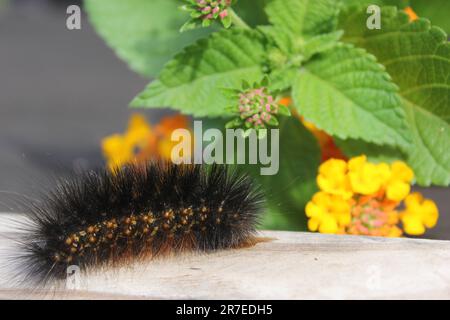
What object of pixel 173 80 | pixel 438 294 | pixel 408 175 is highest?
pixel 173 80

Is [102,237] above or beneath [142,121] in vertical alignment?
beneath

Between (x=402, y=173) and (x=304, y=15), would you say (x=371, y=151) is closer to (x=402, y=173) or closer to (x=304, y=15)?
(x=402, y=173)

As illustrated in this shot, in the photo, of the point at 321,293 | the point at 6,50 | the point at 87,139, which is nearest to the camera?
the point at 321,293

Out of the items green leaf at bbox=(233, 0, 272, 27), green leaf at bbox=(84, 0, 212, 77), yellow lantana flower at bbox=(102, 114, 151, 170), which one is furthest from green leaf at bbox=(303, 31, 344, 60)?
yellow lantana flower at bbox=(102, 114, 151, 170)

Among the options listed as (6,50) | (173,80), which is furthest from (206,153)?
(6,50)

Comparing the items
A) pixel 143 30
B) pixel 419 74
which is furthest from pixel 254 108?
pixel 143 30

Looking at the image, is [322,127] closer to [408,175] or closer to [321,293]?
[408,175]

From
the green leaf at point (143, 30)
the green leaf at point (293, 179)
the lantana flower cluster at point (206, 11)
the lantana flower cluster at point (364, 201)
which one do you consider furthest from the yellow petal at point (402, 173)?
the green leaf at point (143, 30)

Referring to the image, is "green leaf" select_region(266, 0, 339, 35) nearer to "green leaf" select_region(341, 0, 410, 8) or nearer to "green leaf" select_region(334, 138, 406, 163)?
"green leaf" select_region(341, 0, 410, 8)
